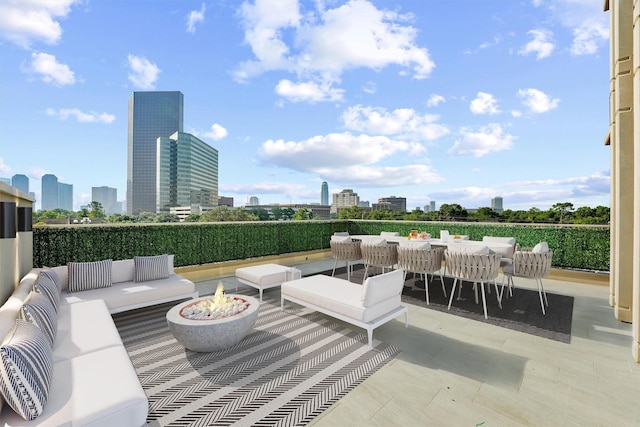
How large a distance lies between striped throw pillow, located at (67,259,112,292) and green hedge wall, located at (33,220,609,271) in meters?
1.65

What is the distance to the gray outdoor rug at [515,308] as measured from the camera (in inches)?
156

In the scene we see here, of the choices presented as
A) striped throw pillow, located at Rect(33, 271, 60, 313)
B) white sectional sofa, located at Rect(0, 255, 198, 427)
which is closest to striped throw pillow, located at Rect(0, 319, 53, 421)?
white sectional sofa, located at Rect(0, 255, 198, 427)

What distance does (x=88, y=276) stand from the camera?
166 inches

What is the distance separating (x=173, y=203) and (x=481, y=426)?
3632 inches

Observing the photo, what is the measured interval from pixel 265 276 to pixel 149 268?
6.49ft

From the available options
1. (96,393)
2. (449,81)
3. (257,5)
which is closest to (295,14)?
(257,5)

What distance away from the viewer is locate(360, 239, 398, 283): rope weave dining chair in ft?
19.2

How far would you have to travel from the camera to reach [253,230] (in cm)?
827

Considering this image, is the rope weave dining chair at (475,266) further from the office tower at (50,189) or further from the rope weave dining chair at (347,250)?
the office tower at (50,189)

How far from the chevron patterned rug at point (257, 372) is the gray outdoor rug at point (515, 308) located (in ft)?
6.61

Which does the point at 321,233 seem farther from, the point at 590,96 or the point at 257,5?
the point at 590,96

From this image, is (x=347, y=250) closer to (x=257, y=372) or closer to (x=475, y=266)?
(x=475, y=266)

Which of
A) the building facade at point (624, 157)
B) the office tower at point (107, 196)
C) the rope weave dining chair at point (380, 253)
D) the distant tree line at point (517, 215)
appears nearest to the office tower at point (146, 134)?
the office tower at point (107, 196)

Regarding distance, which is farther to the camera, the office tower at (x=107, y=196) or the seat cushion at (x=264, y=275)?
the office tower at (x=107, y=196)
